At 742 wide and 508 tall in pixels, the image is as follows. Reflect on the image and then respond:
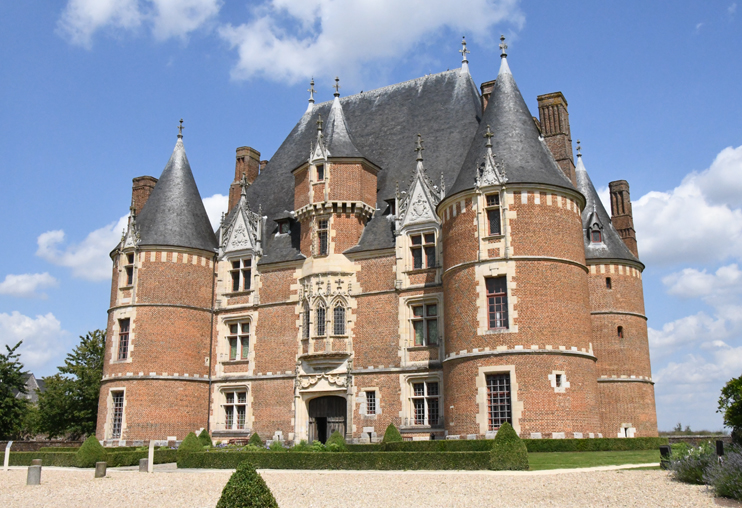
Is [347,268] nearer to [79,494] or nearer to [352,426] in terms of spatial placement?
[352,426]

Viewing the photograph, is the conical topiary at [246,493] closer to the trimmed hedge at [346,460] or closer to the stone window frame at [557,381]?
the trimmed hedge at [346,460]

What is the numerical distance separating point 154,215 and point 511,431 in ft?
71.5

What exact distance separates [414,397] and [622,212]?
45.9 ft

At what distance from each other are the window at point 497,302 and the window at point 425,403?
419 cm

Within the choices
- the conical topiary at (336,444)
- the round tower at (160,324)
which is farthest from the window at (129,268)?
the conical topiary at (336,444)

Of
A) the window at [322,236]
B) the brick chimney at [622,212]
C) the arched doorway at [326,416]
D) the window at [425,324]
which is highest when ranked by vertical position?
the brick chimney at [622,212]

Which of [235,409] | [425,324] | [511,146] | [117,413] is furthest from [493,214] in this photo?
[117,413]

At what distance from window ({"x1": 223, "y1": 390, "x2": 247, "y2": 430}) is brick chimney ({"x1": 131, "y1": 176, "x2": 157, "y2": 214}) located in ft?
37.1

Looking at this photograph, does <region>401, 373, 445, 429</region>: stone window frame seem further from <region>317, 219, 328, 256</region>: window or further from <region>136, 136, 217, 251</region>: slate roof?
<region>136, 136, 217, 251</region>: slate roof

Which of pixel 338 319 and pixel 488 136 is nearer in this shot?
pixel 488 136

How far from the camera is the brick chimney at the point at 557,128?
3120 cm

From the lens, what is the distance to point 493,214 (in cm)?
2620

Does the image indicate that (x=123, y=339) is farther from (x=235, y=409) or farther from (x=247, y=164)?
(x=247, y=164)

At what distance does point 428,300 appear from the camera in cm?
2848
